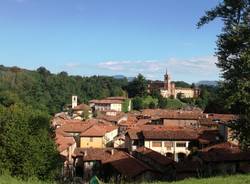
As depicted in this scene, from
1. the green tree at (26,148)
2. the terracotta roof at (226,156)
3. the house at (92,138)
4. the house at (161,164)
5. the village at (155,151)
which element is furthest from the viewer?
the house at (92,138)

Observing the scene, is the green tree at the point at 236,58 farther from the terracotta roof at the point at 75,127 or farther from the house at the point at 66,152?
the terracotta roof at the point at 75,127

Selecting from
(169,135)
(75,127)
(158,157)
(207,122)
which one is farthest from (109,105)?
(158,157)

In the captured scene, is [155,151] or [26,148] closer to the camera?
[26,148]

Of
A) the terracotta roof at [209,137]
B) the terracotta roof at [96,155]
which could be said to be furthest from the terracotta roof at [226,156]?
the terracotta roof at [209,137]

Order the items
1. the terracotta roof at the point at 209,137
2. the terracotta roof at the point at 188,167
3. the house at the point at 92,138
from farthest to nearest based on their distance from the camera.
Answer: the house at the point at 92,138 → the terracotta roof at the point at 209,137 → the terracotta roof at the point at 188,167

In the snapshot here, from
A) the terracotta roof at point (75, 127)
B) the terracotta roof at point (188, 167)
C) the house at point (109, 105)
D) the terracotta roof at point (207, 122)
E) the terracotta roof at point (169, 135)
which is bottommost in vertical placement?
the terracotta roof at point (188, 167)

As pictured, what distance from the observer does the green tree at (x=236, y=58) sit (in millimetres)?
14938

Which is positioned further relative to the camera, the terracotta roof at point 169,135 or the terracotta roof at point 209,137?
the terracotta roof at point 169,135

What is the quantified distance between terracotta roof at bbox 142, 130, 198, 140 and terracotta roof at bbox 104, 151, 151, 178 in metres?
10.5

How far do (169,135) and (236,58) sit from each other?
36447 mm

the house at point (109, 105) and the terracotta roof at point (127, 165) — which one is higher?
the house at point (109, 105)

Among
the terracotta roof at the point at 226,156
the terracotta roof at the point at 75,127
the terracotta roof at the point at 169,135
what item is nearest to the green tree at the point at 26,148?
the terracotta roof at the point at 226,156

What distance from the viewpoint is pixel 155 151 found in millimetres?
46469

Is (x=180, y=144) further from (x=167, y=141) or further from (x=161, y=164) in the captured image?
(x=161, y=164)
